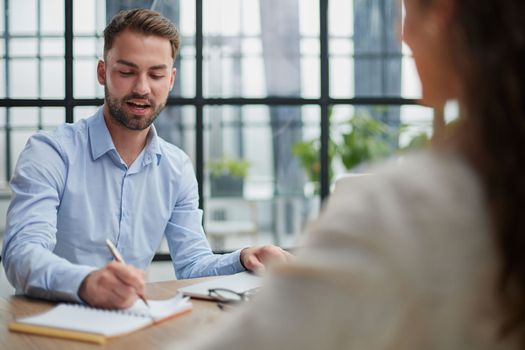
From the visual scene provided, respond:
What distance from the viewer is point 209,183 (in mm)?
3414

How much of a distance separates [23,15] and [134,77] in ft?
3.39

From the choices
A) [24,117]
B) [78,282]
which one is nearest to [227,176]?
[24,117]

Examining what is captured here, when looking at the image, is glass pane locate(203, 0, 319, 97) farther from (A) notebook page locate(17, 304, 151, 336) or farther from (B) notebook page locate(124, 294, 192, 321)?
(A) notebook page locate(17, 304, 151, 336)

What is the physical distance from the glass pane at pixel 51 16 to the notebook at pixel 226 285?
177cm

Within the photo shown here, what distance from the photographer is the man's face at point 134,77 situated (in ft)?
8.36

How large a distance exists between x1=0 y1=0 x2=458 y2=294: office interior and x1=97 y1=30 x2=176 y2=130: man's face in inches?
24.7

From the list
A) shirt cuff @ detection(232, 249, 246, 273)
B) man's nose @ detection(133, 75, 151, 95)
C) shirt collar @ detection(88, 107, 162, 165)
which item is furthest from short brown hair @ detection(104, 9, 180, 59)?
shirt cuff @ detection(232, 249, 246, 273)

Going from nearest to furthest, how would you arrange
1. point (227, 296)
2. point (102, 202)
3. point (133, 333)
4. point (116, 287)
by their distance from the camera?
point (133, 333) → point (116, 287) → point (227, 296) → point (102, 202)

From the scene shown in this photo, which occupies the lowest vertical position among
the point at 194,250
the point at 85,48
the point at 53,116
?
the point at 194,250

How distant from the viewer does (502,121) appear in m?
0.60

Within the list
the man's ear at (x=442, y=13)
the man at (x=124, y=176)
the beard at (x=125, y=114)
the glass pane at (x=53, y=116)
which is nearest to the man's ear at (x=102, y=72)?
the man at (x=124, y=176)

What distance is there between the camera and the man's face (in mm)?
2547

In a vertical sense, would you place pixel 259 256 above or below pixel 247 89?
below

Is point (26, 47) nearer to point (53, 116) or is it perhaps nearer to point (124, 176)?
point (53, 116)
